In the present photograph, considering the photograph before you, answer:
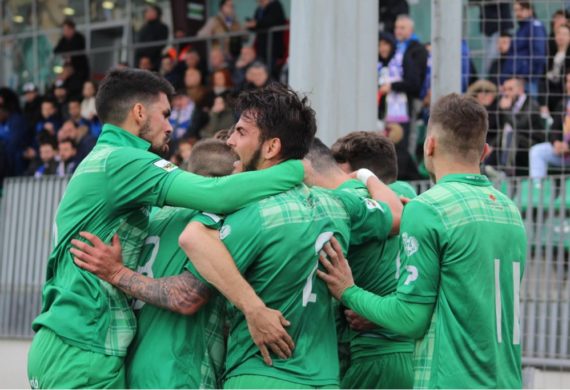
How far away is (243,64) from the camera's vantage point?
51.0 ft

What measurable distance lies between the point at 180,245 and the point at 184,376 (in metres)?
0.58

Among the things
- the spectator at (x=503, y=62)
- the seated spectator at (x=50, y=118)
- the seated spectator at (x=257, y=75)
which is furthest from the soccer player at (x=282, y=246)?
the seated spectator at (x=50, y=118)

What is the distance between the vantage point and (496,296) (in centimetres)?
488

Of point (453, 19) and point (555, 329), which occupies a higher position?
point (453, 19)

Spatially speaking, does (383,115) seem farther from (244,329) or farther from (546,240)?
(244,329)

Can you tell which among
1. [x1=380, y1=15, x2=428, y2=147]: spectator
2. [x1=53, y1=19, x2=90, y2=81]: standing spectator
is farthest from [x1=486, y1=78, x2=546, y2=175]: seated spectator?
[x1=53, y1=19, x2=90, y2=81]: standing spectator

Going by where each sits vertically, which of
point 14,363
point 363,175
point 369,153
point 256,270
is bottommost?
point 14,363

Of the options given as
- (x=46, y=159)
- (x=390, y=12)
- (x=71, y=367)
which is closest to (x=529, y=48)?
(x=390, y=12)

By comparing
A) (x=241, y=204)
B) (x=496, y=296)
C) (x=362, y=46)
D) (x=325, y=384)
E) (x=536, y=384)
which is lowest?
(x=536, y=384)

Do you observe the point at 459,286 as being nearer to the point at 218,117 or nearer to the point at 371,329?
the point at 371,329

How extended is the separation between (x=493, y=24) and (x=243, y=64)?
15.4 feet

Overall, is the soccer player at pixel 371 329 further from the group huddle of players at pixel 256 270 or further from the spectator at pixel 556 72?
the spectator at pixel 556 72

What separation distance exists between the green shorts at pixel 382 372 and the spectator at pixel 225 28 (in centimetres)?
1141

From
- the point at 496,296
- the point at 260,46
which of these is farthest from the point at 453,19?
the point at 260,46
